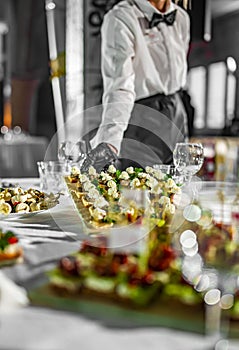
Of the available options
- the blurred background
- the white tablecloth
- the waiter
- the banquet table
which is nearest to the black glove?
the waiter

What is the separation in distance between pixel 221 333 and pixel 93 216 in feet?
1.62

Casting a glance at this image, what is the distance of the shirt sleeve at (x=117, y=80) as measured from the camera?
74.2 inches

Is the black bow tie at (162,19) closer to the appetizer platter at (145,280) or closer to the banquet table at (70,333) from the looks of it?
the appetizer platter at (145,280)

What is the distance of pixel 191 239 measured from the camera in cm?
91

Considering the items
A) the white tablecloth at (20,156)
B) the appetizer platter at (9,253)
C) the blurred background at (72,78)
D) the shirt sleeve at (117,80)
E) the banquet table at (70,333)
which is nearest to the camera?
the banquet table at (70,333)

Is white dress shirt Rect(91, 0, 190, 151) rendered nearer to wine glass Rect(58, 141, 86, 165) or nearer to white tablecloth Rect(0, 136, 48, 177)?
wine glass Rect(58, 141, 86, 165)

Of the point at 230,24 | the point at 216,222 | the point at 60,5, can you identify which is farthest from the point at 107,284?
the point at 230,24

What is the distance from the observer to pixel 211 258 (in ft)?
2.56

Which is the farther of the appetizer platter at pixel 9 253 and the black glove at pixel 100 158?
the black glove at pixel 100 158

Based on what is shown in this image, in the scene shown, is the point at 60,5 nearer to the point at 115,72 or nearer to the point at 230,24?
the point at 115,72

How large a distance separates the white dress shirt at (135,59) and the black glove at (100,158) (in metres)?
0.28

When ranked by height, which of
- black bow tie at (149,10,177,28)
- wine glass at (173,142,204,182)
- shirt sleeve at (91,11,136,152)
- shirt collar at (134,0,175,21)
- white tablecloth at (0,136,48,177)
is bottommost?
white tablecloth at (0,136,48,177)

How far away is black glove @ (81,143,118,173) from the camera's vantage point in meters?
1.43

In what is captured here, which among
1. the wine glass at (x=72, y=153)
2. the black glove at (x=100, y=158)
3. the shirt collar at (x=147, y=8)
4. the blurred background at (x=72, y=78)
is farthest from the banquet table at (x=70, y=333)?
the blurred background at (x=72, y=78)
